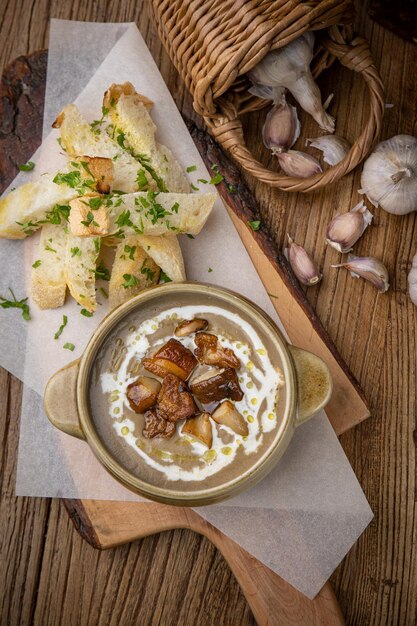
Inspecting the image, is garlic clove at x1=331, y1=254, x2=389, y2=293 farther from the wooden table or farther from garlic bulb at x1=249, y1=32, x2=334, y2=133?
garlic bulb at x1=249, y1=32, x2=334, y2=133

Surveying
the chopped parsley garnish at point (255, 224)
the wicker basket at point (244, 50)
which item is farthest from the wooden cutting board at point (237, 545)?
the wicker basket at point (244, 50)

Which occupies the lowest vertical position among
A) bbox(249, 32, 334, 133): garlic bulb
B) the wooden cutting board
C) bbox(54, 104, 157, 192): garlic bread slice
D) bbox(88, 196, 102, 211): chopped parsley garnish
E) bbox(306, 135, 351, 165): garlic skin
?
the wooden cutting board

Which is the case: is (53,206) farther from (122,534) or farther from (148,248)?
(122,534)

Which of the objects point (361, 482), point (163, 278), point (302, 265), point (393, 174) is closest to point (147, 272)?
point (163, 278)

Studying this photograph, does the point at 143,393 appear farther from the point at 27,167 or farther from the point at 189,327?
the point at 27,167

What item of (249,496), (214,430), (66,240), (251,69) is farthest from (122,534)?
(251,69)

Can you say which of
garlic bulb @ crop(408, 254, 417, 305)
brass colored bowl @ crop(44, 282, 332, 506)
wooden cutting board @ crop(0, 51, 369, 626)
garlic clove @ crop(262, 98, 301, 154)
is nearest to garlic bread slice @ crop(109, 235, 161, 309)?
brass colored bowl @ crop(44, 282, 332, 506)
